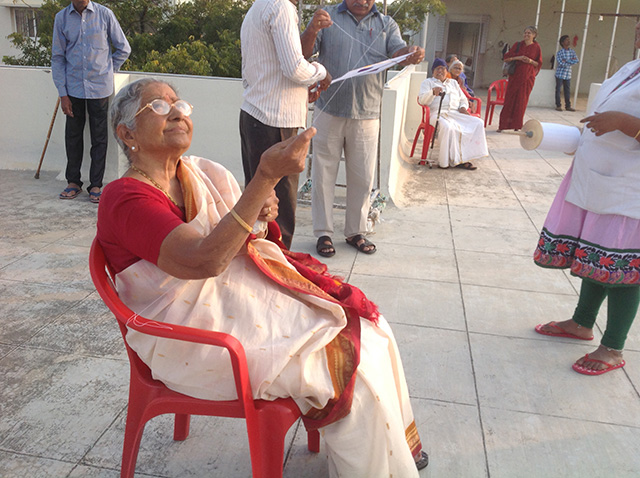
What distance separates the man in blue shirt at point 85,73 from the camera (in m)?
5.26

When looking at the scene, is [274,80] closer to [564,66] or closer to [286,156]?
[286,156]

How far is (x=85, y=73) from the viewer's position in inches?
209

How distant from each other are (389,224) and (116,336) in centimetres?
271

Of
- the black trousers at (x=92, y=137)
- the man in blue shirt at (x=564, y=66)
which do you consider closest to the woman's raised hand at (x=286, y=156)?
the black trousers at (x=92, y=137)

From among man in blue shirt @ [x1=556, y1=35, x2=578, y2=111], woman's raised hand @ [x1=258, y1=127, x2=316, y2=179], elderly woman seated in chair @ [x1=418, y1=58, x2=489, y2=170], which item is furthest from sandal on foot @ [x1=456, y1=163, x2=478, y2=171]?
man in blue shirt @ [x1=556, y1=35, x2=578, y2=111]

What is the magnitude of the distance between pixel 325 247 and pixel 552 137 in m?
1.94

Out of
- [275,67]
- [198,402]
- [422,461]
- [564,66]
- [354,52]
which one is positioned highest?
Result: [564,66]

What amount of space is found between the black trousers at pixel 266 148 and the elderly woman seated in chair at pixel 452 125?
3865 millimetres

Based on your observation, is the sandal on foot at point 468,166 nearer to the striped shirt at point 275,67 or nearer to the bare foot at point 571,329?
the striped shirt at point 275,67

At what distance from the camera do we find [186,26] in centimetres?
923

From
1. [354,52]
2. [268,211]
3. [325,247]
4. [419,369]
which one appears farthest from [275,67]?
[419,369]

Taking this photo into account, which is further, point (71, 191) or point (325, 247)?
point (71, 191)

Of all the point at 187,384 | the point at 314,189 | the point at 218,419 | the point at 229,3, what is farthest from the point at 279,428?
the point at 229,3

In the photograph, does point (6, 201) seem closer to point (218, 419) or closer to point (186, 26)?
point (218, 419)
